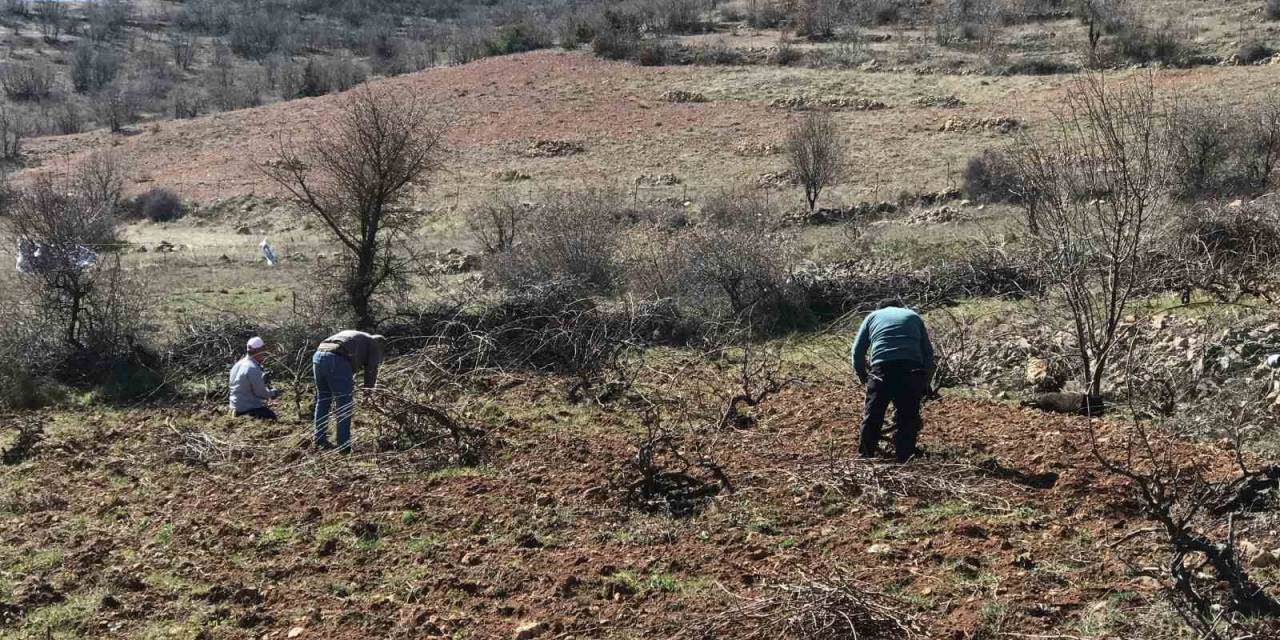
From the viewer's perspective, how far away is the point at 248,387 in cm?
1060

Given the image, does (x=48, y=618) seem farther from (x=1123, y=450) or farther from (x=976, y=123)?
(x=976, y=123)

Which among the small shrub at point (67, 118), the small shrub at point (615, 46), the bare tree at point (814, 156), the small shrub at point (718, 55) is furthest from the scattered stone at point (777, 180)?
the small shrub at point (67, 118)

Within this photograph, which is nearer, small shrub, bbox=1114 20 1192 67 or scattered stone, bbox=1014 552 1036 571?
scattered stone, bbox=1014 552 1036 571

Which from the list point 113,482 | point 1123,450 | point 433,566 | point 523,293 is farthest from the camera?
point 523,293

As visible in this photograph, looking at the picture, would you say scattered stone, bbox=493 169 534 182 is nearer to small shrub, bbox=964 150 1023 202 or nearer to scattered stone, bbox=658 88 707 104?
scattered stone, bbox=658 88 707 104

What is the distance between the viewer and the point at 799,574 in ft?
18.2

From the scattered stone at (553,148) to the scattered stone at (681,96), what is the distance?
6.48 meters

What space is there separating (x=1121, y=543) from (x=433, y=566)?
405 centimetres

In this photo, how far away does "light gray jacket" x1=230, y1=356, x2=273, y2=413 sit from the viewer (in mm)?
10547

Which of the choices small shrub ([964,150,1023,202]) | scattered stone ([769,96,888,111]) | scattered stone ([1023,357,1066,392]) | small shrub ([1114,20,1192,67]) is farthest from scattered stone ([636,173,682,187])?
scattered stone ([1023,357,1066,392])

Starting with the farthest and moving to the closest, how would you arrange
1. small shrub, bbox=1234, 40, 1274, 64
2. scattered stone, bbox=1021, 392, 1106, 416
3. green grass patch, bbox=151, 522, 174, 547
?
small shrub, bbox=1234, 40, 1274, 64, scattered stone, bbox=1021, 392, 1106, 416, green grass patch, bbox=151, 522, 174, 547

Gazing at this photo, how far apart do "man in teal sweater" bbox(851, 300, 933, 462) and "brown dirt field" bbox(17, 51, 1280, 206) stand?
21320mm

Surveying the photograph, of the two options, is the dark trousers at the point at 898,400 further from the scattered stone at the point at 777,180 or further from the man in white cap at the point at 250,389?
the scattered stone at the point at 777,180

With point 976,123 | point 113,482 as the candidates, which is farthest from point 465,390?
point 976,123
